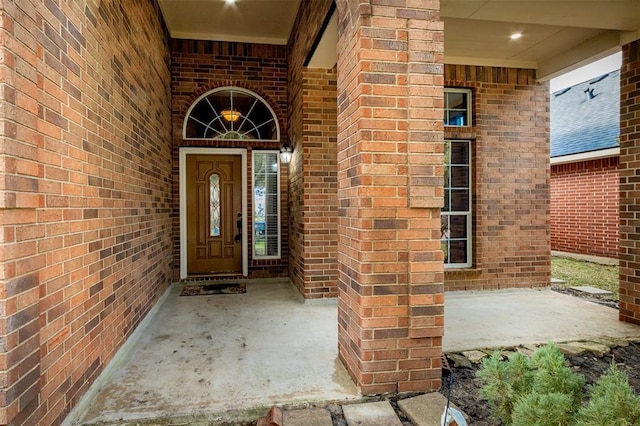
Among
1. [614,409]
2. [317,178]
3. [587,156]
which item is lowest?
[614,409]

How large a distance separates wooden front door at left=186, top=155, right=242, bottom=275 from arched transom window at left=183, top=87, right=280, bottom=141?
397 mm

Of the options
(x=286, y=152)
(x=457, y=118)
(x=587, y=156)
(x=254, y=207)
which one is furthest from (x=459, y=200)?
(x=587, y=156)

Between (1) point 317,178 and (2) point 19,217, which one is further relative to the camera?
(1) point 317,178

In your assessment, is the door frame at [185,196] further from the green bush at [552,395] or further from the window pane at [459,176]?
the green bush at [552,395]

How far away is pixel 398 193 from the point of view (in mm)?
2297

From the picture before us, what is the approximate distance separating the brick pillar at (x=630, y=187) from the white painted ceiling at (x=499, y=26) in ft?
1.38

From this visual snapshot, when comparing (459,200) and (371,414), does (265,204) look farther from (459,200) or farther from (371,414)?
(371,414)

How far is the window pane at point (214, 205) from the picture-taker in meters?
5.74

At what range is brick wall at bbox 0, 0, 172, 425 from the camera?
5.02 ft

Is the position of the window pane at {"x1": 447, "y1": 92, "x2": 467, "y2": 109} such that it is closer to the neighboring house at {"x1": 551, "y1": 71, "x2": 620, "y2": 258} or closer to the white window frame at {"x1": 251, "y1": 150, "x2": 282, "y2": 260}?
the white window frame at {"x1": 251, "y1": 150, "x2": 282, "y2": 260}

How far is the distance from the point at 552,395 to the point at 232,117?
5416 mm

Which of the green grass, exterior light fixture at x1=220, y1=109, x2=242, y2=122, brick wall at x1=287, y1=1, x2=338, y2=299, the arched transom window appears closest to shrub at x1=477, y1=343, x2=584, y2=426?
brick wall at x1=287, y1=1, x2=338, y2=299

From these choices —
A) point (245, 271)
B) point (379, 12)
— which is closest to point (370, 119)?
point (379, 12)

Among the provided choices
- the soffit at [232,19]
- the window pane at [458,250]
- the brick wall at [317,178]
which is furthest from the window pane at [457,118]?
the soffit at [232,19]
